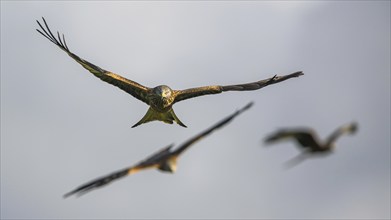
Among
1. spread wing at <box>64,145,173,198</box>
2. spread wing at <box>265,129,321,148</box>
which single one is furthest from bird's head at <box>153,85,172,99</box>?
spread wing at <box>265,129,321,148</box>

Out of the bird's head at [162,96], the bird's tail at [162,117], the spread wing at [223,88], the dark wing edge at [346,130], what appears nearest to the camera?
the dark wing edge at [346,130]

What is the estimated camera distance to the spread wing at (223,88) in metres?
36.3

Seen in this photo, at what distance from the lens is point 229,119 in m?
18.4

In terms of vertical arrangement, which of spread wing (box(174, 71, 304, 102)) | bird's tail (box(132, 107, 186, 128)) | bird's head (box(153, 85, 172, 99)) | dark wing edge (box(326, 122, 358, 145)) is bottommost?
dark wing edge (box(326, 122, 358, 145))

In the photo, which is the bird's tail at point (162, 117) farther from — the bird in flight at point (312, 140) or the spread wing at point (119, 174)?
the bird in flight at point (312, 140)

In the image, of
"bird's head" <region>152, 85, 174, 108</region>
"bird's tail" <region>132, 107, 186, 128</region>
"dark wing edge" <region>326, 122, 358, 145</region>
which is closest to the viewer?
"dark wing edge" <region>326, 122, 358, 145</region>

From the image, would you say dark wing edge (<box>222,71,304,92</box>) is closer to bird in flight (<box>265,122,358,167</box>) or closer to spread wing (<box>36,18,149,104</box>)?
spread wing (<box>36,18,149,104</box>)

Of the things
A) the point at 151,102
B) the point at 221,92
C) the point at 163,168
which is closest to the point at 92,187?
the point at 163,168

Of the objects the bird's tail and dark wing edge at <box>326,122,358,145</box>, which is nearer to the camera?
dark wing edge at <box>326,122,358,145</box>

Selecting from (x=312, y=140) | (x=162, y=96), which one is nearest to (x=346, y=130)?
(x=312, y=140)

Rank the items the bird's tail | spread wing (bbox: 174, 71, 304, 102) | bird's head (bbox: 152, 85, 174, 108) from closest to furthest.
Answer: bird's head (bbox: 152, 85, 174, 108), the bird's tail, spread wing (bbox: 174, 71, 304, 102)

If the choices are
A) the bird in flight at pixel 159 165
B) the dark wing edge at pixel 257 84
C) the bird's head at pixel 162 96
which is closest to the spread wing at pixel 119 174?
the bird in flight at pixel 159 165

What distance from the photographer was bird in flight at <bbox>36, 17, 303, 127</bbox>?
115ft

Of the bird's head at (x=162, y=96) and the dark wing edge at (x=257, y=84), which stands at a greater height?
the dark wing edge at (x=257, y=84)
